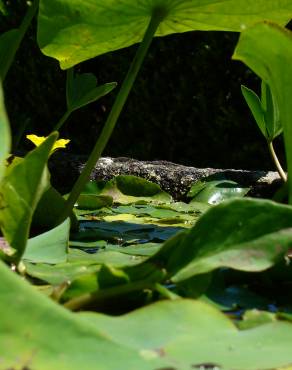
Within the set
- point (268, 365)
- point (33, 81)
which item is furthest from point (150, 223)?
point (33, 81)

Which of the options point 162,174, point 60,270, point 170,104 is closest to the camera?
point 60,270

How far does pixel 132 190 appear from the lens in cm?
178

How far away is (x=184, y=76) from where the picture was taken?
3.49 meters

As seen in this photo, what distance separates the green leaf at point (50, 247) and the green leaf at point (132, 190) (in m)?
0.75

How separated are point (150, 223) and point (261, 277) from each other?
56 centimetres

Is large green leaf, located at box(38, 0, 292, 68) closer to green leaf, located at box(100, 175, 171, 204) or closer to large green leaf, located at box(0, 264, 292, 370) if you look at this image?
green leaf, located at box(100, 175, 171, 204)

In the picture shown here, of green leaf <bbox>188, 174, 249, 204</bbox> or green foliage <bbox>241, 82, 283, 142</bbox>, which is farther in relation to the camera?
green leaf <bbox>188, 174, 249, 204</bbox>

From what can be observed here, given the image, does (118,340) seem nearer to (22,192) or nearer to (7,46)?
(22,192)

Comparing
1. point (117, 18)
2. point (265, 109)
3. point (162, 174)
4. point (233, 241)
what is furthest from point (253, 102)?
point (233, 241)

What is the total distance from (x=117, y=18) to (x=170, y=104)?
2.25 m

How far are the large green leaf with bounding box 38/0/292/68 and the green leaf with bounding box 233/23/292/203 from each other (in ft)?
1.10

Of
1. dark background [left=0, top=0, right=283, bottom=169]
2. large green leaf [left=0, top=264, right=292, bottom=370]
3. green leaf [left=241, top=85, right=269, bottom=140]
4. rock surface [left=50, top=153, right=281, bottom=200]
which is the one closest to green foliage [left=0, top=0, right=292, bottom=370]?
large green leaf [left=0, top=264, right=292, bottom=370]

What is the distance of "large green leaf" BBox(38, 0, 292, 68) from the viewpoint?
1.28 metres

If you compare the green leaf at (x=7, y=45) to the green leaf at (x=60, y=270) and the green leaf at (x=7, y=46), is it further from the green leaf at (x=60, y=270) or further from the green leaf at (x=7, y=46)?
the green leaf at (x=60, y=270)
